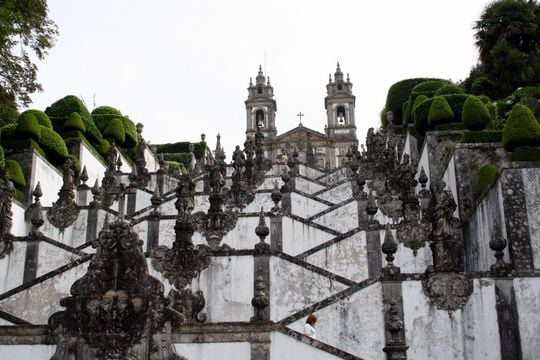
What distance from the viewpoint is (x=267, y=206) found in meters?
23.7

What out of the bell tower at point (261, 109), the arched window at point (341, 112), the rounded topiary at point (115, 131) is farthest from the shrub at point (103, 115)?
the arched window at point (341, 112)

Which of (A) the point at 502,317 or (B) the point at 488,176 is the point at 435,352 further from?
(B) the point at 488,176

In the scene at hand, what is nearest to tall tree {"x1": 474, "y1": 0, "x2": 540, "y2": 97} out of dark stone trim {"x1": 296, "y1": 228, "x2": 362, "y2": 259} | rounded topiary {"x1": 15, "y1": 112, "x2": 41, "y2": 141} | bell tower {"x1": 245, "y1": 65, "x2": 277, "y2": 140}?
dark stone trim {"x1": 296, "y1": 228, "x2": 362, "y2": 259}

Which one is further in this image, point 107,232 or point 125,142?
point 125,142

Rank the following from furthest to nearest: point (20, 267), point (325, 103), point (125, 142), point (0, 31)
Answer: point (325, 103)
point (125, 142)
point (0, 31)
point (20, 267)

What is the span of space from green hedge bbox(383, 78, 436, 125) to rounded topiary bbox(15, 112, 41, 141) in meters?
17.5

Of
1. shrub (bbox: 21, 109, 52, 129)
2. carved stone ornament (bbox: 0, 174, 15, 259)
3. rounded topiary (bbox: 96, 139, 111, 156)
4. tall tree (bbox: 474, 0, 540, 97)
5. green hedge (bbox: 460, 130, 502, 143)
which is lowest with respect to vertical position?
carved stone ornament (bbox: 0, 174, 15, 259)

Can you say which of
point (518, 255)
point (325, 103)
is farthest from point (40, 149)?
point (325, 103)

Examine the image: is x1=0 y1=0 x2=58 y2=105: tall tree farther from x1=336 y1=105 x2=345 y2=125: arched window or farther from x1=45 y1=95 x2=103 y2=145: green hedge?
x1=336 y1=105 x2=345 y2=125: arched window

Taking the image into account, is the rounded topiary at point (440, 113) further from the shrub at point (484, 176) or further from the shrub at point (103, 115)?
the shrub at point (103, 115)

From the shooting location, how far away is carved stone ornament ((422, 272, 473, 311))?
1360 cm

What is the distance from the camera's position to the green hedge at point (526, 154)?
17.4 meters

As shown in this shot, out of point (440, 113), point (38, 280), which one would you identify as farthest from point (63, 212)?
point (440, 113)

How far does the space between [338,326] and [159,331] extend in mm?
4285
